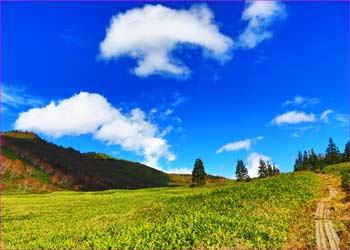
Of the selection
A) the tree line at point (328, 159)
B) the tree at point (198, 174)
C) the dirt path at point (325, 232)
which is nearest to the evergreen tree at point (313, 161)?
the tree line at point (328, 159)

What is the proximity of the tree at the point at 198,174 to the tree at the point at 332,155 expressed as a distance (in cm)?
5277

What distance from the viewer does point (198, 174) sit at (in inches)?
5364

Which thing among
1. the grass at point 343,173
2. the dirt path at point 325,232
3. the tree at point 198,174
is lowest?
the dirt path at point 325,232

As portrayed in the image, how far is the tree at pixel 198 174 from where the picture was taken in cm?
13525

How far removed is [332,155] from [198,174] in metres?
56.5

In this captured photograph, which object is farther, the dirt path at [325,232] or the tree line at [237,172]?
the tree line at [237,172]

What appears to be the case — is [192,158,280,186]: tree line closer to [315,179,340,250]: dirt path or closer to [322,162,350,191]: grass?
[322,162,350,191]: grass

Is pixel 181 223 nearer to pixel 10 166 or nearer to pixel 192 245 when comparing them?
pixel 192 245

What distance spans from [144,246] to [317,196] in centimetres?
2532

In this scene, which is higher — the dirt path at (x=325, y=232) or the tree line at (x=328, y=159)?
→ the tree line at (x=328, y=159)

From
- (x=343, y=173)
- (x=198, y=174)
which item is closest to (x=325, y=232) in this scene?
(x=343, y=173)

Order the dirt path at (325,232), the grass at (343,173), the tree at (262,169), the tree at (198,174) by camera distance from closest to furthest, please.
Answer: the dirt path at (325,232)
the grass at (343,173)
the tree at (198,174)
the tree at (262,169)

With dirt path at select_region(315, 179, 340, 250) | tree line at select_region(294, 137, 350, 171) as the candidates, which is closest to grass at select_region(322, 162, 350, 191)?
dirt path at select_region(315, 179, 340, 250)

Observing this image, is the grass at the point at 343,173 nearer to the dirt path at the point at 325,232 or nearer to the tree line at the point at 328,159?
the dirt path at the point at 325,232
